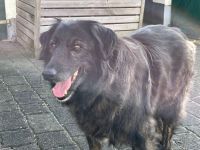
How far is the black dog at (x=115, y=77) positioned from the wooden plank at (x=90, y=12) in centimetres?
356

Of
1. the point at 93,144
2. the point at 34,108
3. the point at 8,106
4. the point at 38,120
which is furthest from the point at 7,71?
the point at 93,144

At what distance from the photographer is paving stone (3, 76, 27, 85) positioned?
5561 millimetres

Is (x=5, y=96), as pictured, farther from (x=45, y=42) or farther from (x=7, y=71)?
(x=45, y=42)

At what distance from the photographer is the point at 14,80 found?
5.68m

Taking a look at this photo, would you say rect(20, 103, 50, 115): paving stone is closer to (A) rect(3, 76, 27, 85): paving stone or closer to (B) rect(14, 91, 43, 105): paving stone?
(B) rect(14, 91, 43, 105): paving stone

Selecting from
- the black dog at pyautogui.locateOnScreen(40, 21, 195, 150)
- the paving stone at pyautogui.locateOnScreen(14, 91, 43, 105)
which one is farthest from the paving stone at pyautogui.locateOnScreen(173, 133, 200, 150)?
the paving stone at pyautogui.locateOnScreen(14, 91, 43, 105)

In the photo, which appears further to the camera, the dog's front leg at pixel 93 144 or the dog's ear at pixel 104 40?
the dog's front leg at pixel 93 144

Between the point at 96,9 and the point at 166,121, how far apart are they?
4011 millimetres

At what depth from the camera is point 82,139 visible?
383 cm

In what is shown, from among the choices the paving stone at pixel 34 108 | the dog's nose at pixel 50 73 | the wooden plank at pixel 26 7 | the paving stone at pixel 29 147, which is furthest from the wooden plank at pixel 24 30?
the dog's nose at pixel 50 73

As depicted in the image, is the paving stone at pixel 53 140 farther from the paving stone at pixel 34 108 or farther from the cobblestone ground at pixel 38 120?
the paving stone at pixel 34 108

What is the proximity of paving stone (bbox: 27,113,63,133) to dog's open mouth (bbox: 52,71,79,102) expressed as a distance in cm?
130

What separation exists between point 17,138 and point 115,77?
5.12 feet

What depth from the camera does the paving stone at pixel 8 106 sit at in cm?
454
